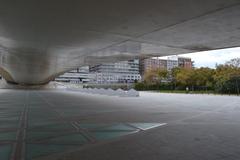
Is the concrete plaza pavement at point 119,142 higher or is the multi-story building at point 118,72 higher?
the multi-story building at point 118,72

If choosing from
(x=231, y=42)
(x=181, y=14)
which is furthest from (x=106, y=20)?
(x=231, y=42)

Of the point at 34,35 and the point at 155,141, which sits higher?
the point at 34,35

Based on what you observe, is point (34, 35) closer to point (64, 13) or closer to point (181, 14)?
point (64, 13)

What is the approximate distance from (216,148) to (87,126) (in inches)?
171

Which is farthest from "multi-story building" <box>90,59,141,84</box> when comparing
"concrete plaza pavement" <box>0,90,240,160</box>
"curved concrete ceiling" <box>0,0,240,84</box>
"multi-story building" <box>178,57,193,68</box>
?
"concrete plaza pavement" <box>0,90,240,160</box>

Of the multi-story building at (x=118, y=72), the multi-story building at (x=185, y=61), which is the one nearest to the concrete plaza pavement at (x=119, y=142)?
the multi-story building at (x=118, y=72)

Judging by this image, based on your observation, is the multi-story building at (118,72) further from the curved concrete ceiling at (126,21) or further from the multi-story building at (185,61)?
the curved concrete ceiling at (126,21)

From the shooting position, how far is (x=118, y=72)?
143m

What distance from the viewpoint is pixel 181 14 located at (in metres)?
6.90

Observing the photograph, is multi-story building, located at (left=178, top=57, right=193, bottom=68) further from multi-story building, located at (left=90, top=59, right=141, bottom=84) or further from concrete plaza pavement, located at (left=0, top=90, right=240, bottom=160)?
concrete plaza pavement, located at (left=0, top=90, right=240, bottom=160)

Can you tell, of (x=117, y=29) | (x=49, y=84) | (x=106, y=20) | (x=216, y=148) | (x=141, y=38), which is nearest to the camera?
(x=216, y=148)

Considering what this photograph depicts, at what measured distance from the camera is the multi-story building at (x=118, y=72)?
138 meters

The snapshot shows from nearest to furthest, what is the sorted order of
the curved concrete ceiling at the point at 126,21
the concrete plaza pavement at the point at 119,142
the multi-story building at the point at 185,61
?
the concrete plaza pavement at the point at 119,142
the curved concrete ceiling at the point at 126,21
the multi-story building at the point at 185,61

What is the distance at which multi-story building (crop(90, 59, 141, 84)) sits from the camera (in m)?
138
